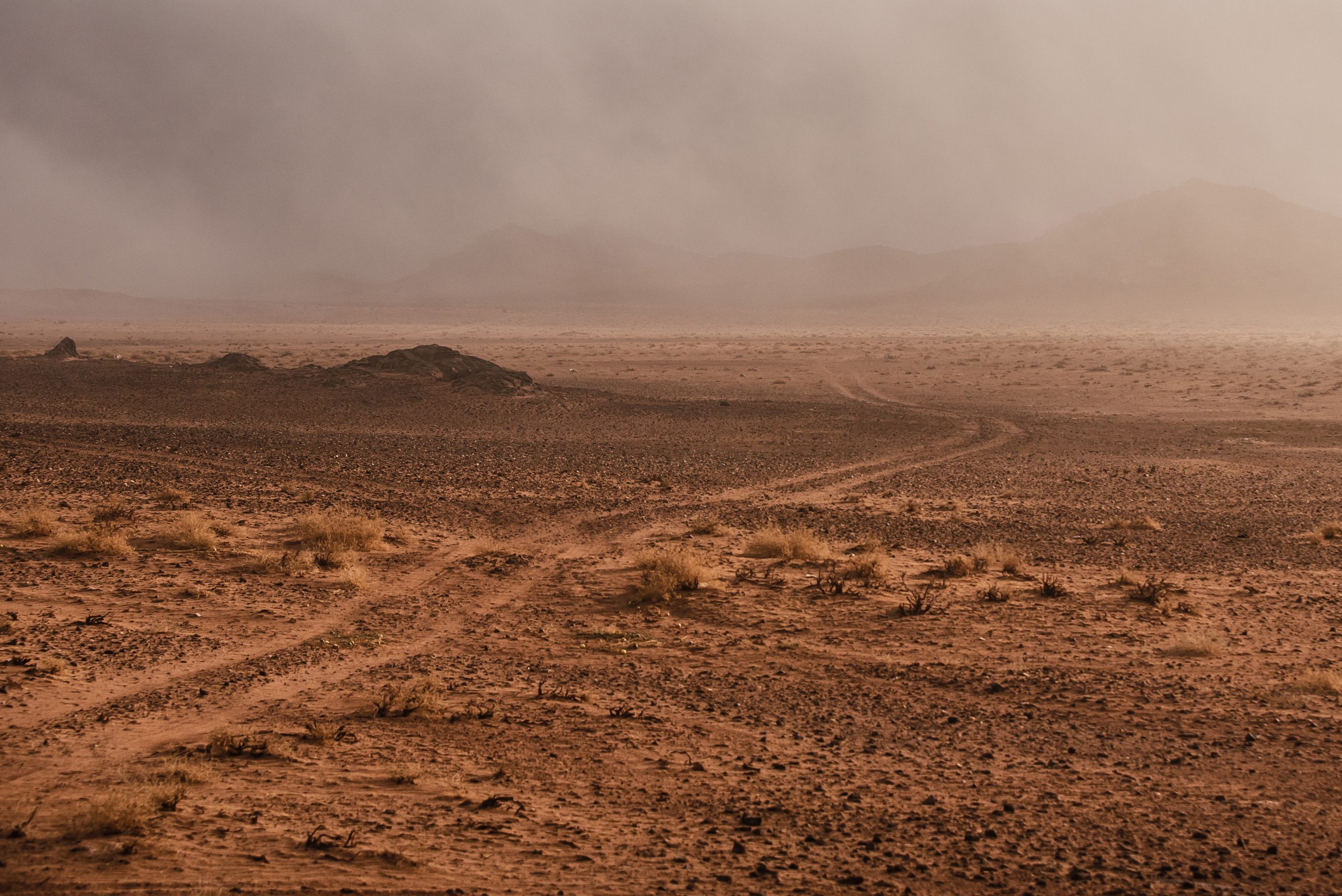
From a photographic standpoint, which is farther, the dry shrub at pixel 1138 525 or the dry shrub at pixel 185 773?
the dry shrub at pixel 1138 525

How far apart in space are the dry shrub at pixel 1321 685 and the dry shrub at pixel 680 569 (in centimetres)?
687

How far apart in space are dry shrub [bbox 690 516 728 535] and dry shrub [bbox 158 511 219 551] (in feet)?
25.1

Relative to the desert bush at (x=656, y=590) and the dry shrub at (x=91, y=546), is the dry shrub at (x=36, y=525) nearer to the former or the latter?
the dry shrub at (x=91, y=546)

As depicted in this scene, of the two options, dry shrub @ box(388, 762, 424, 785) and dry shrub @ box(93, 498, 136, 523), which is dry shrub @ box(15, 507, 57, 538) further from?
dry shrub @ box(388, 762, 424, 785)

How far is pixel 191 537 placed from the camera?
45.7 ft

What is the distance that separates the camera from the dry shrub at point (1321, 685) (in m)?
9.23

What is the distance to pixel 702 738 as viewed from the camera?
8.33m

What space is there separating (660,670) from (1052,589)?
5.96 m

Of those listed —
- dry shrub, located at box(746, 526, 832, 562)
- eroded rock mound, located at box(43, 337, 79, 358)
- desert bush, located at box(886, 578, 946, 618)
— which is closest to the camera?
desert bush, located at box(886, 578, 946, 618)

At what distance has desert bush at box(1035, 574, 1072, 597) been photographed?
505 inches

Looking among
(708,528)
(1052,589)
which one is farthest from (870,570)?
(708,528)

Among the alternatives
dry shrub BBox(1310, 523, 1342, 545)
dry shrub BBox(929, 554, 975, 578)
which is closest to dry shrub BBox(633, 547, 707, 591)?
dry shrub BBox(929, 554, 975, 578)

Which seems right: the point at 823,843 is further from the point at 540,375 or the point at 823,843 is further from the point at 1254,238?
the point at 1254,238

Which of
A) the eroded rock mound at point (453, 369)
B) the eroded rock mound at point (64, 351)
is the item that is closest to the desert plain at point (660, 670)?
the eroded rock mound at point (453, 369)
